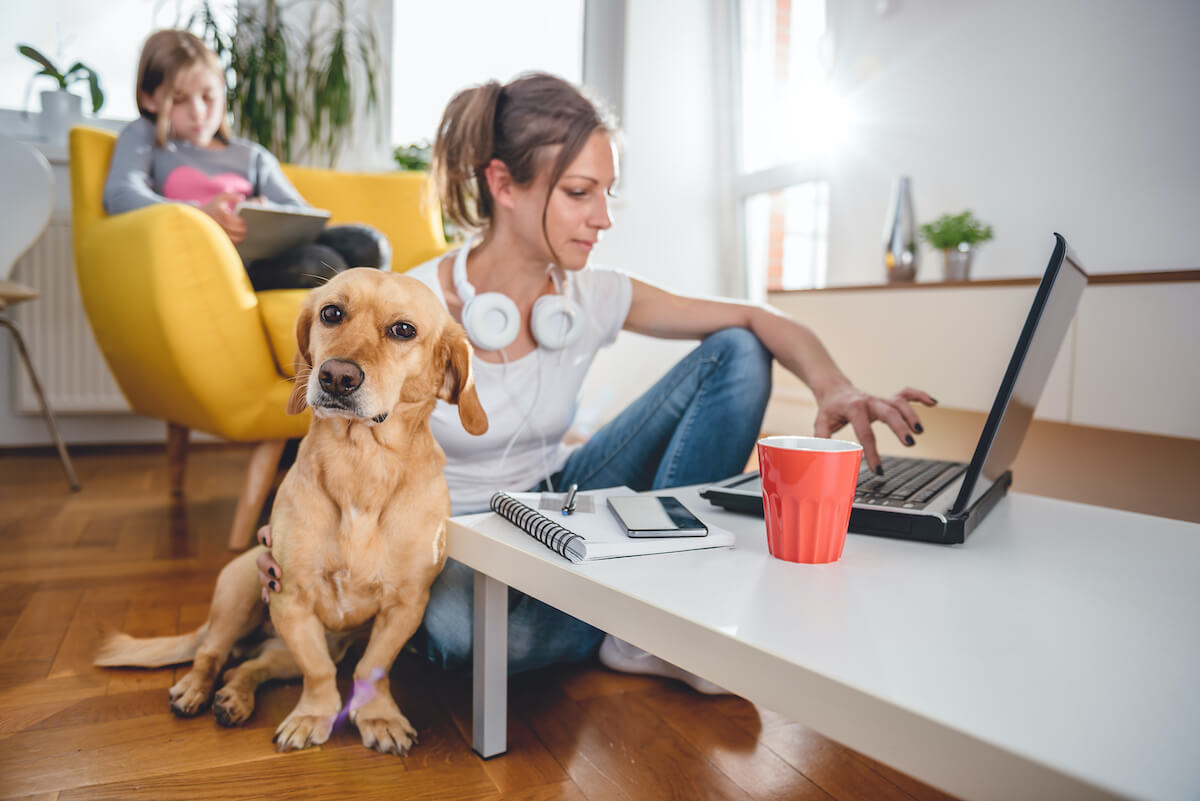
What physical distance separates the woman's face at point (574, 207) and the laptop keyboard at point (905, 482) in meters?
0.50

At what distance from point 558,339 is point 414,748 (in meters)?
0.56

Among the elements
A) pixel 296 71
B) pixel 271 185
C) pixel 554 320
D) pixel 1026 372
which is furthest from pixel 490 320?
pixel 296 71

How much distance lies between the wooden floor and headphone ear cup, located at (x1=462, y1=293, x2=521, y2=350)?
1.52 ft

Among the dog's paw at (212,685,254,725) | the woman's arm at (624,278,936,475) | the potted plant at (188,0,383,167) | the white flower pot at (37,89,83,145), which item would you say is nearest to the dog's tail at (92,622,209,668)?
the dog's paw at (212,685,254,725)

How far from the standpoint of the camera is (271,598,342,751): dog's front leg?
840mm

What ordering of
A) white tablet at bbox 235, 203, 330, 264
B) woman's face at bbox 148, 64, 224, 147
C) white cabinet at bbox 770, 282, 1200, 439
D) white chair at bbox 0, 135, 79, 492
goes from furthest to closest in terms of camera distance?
white chair at bbox 0, 135, 79, 492 → woman's face at bbox 148, 64, 224, 147 → white tablet at bbox 235, 203, 330, 264 → white cabinet at bbox 770, 282, 1200, 439

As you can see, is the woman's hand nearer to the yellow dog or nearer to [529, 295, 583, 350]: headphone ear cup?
the yellow dog

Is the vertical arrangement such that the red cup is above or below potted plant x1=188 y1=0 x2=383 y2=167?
below

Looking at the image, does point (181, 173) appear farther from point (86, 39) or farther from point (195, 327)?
point (86, 39)

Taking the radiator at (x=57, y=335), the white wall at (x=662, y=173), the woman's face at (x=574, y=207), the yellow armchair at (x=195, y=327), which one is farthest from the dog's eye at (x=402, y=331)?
the white wall at (x=662, y=173)

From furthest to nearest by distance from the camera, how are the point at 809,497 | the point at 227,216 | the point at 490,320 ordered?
the point at 227,216 < the point at 490,320 < the point at 809,497

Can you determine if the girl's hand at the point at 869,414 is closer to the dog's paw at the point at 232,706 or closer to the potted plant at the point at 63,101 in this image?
the dog's paw at the point at 232,706

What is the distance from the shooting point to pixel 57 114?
2.77 metres

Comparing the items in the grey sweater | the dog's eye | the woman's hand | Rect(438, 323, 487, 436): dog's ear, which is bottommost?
the woman's hand
